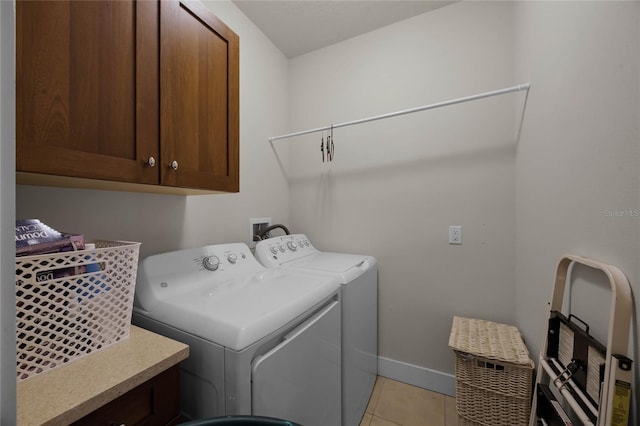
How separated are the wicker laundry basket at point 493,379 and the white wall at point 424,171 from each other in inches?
13.8

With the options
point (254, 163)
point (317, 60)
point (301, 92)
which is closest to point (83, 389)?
point (254, 163)

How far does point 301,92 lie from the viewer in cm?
229

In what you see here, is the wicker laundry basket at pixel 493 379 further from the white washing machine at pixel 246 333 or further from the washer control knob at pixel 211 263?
the washer control knob at pixel 211 263

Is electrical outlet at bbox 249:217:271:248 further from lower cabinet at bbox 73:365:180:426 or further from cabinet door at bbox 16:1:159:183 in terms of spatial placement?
lower cabinet at bbox 73:365:180:426

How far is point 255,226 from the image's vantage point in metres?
1.95

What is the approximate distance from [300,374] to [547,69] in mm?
1658

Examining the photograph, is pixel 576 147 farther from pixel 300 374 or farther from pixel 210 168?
pixel 210 168

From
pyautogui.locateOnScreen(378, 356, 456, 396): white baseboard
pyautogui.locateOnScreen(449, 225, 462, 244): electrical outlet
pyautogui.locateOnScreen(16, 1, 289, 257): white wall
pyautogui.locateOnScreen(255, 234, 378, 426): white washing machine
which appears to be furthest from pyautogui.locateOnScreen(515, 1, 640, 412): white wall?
pyautogui.locateOnScreen(16, 1, 289, 257): white wall

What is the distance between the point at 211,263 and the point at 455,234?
5.09ft

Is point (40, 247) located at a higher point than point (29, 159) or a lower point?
lower

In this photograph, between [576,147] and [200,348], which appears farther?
[576,147]

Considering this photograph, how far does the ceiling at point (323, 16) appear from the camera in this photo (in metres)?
1.72

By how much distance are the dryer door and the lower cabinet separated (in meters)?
0.23

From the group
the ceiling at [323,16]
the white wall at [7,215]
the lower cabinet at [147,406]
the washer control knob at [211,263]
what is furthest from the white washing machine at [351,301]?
the ceiling at [323,16]
